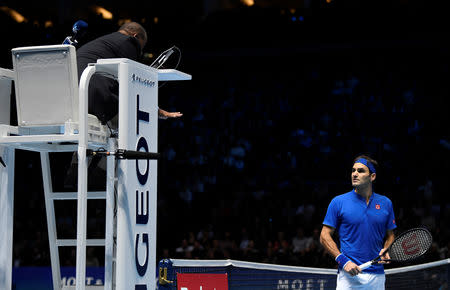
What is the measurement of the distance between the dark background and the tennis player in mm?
7266

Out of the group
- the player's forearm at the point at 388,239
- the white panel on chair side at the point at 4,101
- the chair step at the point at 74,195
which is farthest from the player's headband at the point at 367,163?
the white panel on chair side at the point at 4,101

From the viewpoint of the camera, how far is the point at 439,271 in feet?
29.1

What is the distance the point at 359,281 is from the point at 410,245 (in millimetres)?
518

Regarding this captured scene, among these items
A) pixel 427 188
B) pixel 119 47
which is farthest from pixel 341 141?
pixel 119 47

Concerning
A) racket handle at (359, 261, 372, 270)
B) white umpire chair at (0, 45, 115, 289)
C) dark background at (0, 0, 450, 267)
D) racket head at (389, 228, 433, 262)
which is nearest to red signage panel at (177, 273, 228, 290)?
racket handle at (359, 261, 372, 270)

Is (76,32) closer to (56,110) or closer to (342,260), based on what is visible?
(56,110)

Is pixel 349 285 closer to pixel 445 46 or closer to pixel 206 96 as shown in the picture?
pixel 445 46

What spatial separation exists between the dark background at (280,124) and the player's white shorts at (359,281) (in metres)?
7.38

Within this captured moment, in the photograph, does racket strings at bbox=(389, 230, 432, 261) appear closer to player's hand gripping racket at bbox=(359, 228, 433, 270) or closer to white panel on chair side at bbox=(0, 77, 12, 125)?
player's hand gripping racket at bbox=(359, 228, 433, 270)

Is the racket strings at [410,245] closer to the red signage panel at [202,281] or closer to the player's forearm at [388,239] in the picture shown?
the player's forearm at [388,239]

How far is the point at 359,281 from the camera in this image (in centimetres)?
598

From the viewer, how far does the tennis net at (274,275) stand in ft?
17.7

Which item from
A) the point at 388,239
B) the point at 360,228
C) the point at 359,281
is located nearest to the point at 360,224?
the point at 360,228

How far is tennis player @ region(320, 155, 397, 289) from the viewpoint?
6.00 meters
